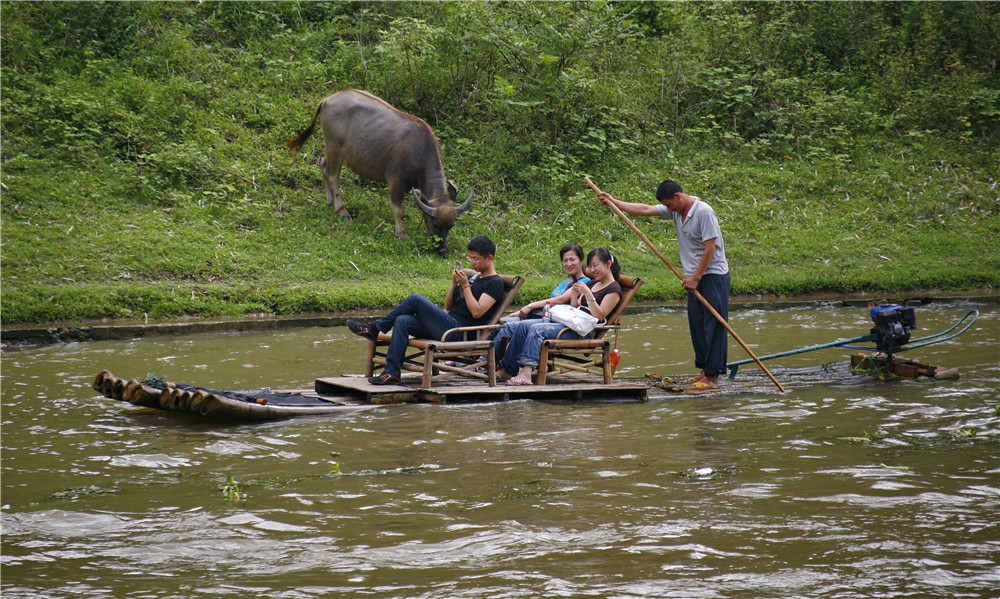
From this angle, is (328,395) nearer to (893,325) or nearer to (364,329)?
(364,329)

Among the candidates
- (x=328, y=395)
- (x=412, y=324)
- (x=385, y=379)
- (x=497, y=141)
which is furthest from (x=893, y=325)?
(x=497, y=141)

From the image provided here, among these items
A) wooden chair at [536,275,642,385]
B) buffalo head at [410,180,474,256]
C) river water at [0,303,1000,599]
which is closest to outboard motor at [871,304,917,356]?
river water at [0,303,1000,599]

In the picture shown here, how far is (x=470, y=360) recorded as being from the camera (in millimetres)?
9031

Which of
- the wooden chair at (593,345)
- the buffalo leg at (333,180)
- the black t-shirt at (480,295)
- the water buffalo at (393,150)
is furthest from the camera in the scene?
the buffalo leg at (333,180)

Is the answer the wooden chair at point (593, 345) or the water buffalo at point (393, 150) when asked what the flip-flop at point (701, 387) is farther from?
the water buffalo at point (393, 150)

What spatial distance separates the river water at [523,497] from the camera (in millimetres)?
4246

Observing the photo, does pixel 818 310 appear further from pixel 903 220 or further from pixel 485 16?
pixel 485 16

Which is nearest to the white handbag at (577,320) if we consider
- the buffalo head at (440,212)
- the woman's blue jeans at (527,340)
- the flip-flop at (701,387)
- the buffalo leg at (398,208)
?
the woman's blue jeans at (527,340)

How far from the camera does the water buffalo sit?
16.4 meters

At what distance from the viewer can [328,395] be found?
828 cm

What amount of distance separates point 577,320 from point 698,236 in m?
1.50

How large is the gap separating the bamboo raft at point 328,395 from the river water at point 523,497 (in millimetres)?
118

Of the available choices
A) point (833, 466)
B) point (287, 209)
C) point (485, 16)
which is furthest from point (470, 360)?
point (485, 16)

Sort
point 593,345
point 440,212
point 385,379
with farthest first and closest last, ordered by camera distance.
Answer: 1. point 440,212
2. point 593,345
3. point 385,379
